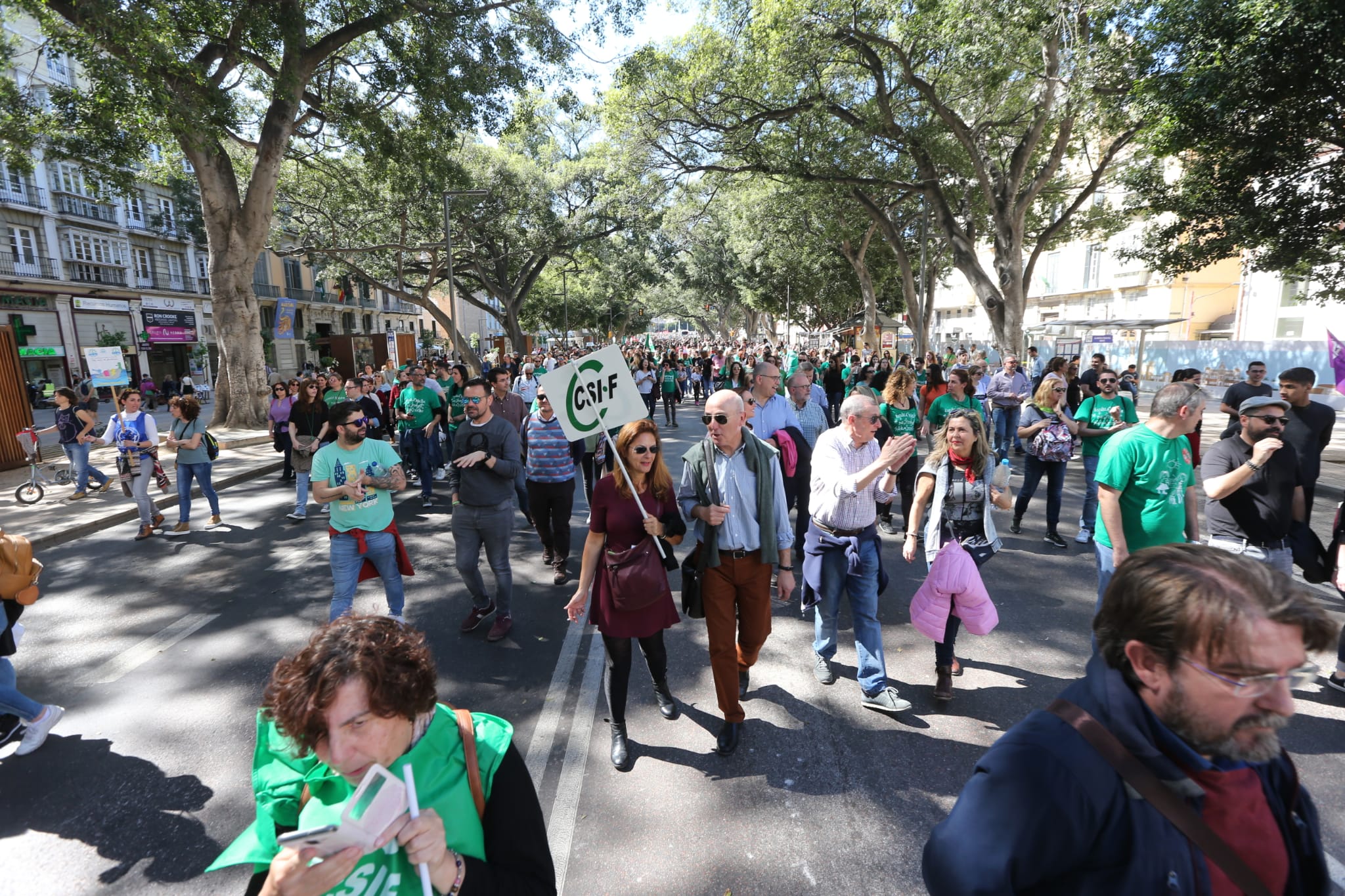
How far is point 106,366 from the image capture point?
11.1m

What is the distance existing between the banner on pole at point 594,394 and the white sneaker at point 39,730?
324cm

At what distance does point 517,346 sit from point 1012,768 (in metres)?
35.4

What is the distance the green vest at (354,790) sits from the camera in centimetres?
141

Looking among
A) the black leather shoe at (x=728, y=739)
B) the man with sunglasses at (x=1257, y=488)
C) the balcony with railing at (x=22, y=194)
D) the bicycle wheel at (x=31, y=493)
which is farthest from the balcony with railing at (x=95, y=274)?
the man with sunglasses at (x=1257, y=488)

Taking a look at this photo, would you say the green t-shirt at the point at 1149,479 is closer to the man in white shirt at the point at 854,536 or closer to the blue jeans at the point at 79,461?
the man in white shirt at the point at 854,536

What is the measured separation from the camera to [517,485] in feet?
24.8

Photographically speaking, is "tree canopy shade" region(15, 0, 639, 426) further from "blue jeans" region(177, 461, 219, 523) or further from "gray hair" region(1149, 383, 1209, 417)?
"gray hair" region(1149, 383, 1209, 417)

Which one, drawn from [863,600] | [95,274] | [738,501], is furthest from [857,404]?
[95,274]

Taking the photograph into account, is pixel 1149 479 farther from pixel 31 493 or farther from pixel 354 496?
pixel 31 493

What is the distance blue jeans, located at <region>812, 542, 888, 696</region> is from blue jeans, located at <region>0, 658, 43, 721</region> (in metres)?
4.39

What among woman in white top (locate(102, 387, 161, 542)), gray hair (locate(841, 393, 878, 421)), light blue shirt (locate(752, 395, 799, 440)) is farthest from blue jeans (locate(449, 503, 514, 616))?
woman in white top (locate(102, 387, 161, 542))

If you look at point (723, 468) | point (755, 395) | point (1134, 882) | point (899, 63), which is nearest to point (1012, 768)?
point (1134, 882)

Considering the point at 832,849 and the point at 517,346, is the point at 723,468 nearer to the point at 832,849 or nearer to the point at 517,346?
the point at 832,849

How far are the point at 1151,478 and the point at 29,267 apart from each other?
36937 mm
